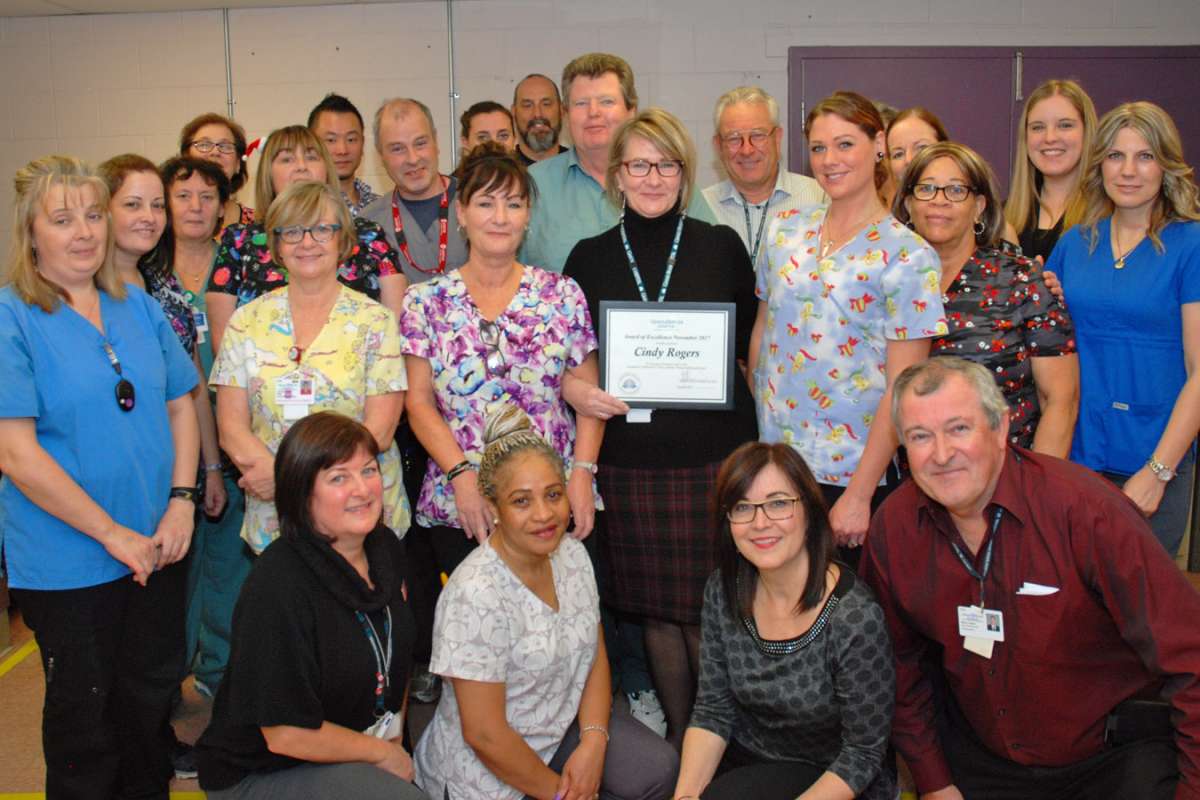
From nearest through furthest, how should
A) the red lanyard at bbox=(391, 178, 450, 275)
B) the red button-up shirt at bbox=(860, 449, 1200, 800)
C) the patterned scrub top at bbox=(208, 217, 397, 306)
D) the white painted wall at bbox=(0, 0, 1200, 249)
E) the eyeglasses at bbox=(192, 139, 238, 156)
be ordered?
the red button-up shirt at bbox=(860, 449, 1200, 800) < the patterned scrub top at bbox=(208, 217, 397, 306) < the red lanyard at bbox=(391, 178, 450, 275) < the eyeglasses at bbox=(192, 139, 238, 156) < the white painted wall at bbox=(0, 0, 1200, 249)

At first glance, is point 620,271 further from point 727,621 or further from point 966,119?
point 966,119

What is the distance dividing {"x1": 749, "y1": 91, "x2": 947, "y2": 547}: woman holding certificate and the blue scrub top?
1704 mm

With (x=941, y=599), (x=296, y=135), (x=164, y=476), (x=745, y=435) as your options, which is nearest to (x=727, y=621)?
(x=941, y=599)

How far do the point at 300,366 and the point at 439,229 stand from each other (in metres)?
1.10

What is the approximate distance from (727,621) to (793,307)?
90 centimetres

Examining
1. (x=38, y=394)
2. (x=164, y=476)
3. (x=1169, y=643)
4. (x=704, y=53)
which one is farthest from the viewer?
(x=704, y=53)

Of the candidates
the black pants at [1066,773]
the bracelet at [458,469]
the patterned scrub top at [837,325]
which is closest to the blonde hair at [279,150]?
the bracelet at [458,469]

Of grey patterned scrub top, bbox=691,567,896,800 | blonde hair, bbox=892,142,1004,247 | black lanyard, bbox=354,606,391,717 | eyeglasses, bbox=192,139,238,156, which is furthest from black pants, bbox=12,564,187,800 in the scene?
blonde hair, bbox=892,142,1004,247

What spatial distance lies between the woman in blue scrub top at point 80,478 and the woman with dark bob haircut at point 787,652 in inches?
57.4

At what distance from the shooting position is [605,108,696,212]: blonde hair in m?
2.87

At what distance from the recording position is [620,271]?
297 centimetres

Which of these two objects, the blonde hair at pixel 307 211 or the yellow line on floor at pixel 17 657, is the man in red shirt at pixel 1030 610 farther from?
the yellow line on floor at pixel 17 657

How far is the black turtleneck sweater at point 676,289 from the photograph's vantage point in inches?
115

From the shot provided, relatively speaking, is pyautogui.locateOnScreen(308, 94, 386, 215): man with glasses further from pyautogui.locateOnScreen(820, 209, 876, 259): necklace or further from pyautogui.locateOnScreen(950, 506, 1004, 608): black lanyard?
pyautogui.locateOnScreen(950, 506, 1004, 608): black lanyard
